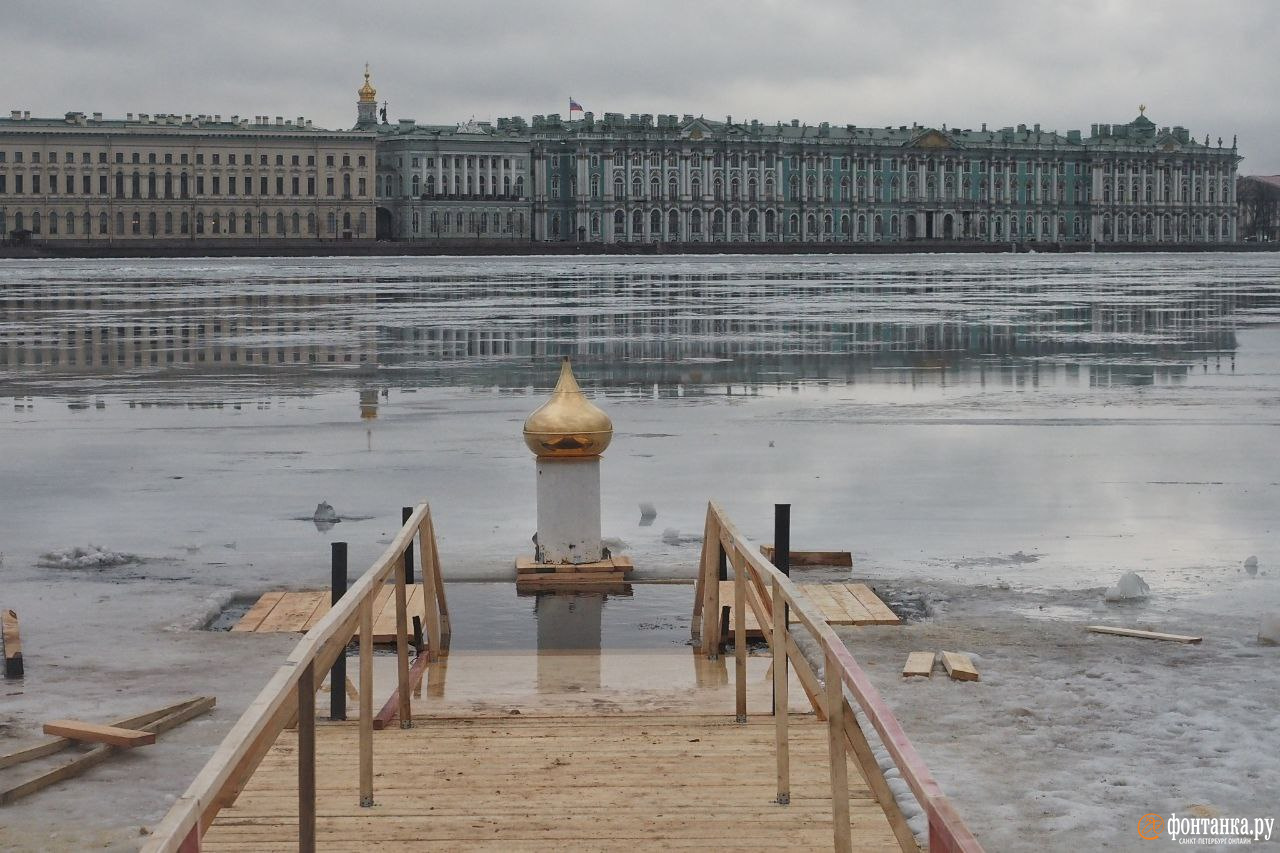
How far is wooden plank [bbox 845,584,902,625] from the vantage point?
9.92 m

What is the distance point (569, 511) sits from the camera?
1116 centimetres

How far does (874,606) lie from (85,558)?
4.90m

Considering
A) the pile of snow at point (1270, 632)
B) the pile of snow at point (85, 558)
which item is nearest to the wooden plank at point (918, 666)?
the pile of snow at point (1270, 632)

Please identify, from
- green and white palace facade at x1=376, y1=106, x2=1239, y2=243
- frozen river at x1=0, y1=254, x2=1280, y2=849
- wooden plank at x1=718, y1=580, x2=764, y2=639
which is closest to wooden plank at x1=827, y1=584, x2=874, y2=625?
frozen river at x1=0, y1=254, x2=1280, y2=849

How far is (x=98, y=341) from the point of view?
111 ft

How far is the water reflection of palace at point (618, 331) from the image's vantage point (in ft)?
89.8

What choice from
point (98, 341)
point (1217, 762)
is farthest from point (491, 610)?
point (98, 341)

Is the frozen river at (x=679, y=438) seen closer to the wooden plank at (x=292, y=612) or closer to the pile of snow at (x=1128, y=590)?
the pile of snow at (x=1128, y=590)

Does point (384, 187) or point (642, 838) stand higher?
point (384, 187)

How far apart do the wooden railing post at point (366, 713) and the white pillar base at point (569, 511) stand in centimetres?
448

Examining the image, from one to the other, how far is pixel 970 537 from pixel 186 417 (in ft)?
34.2

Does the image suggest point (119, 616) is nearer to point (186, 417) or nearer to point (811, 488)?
point (811, 488)

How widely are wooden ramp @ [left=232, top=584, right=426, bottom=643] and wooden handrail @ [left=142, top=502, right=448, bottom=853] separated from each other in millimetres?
2006

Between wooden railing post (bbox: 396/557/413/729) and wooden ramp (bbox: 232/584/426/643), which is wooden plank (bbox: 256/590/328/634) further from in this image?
wooden railing post (bbox: 396/557/413/729)
